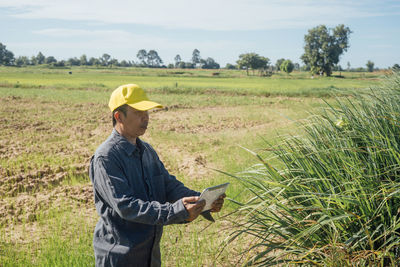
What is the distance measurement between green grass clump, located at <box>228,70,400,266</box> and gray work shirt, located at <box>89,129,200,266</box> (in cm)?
79

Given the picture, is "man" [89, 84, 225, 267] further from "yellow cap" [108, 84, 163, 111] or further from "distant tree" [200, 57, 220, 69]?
"distant tree" [200, 57, 220, 69]

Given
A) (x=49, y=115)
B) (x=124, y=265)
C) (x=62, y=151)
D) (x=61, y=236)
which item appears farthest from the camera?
(x=49, y=115)

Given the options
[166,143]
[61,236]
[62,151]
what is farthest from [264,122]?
[61,236]

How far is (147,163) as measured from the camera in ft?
8.57

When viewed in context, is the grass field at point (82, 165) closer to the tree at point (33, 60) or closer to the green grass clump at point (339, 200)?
the green grass clump at point (339, 200)

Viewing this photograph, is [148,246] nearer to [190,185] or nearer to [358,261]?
[358,261]

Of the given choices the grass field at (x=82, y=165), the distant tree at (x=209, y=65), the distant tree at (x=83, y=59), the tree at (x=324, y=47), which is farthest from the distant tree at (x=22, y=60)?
the grass field at (x=82, y=165)

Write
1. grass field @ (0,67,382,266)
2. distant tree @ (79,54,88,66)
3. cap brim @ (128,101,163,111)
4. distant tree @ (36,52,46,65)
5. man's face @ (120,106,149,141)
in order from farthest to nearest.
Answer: distant tree @ (36,52,46,65)
distant tree @ (79,54,88,66)
grass field @ (0,67,382,266)
man's face @ (120,106,149,141)
cap brim @ (128,101,163,111)

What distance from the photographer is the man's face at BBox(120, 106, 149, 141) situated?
245cm

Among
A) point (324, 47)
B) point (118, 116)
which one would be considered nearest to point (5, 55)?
point (324, 47)

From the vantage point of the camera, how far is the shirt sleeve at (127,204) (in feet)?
7.25

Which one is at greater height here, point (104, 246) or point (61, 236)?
point (104, 246)

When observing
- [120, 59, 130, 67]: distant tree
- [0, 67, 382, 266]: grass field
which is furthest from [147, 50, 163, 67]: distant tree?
[0, 67, 382, 266]: grass field

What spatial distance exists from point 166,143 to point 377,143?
859 centimetres
